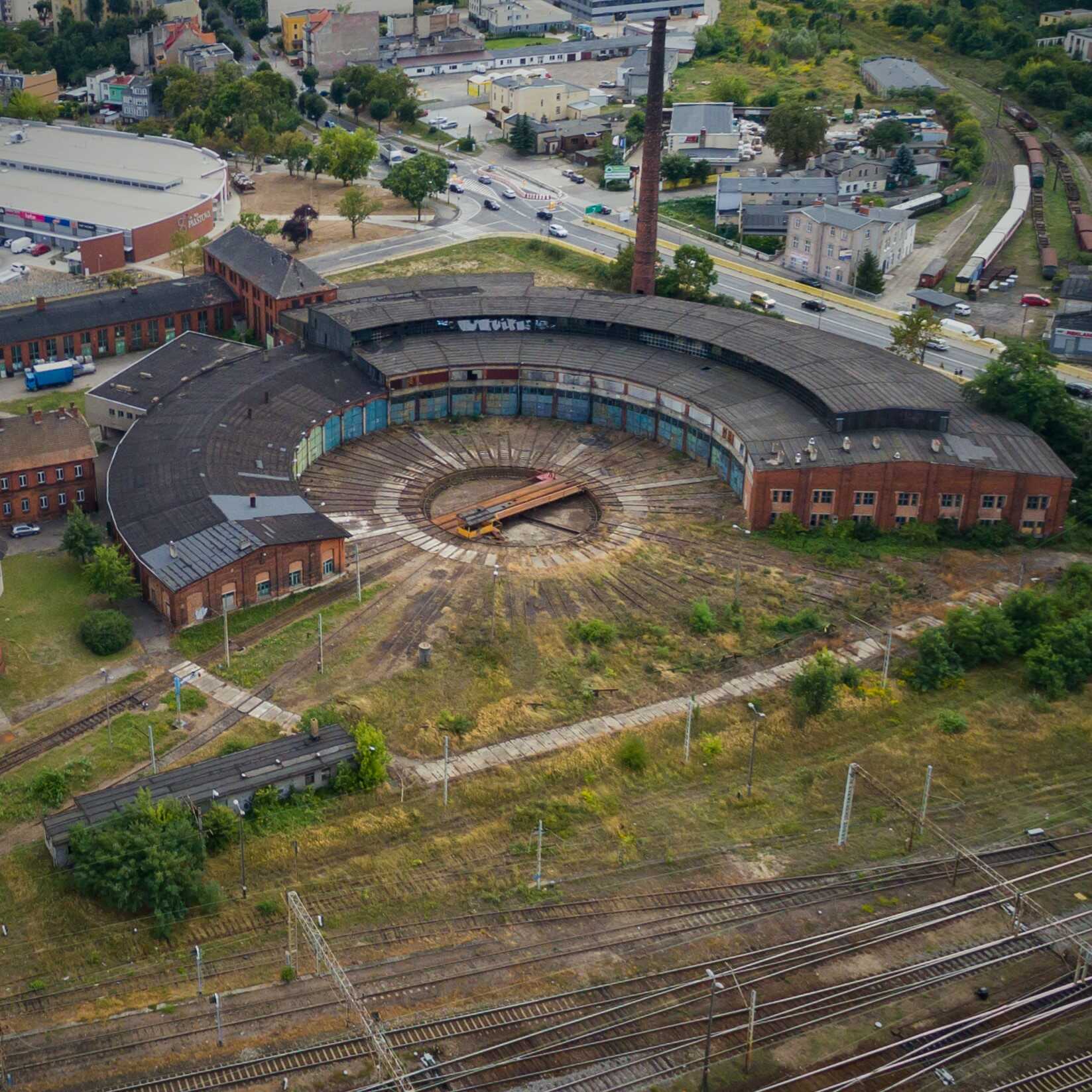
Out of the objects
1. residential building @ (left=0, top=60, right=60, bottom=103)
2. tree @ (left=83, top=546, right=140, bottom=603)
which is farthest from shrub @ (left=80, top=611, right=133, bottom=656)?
residential building @ (left=0, top=60, right=60, bottom=103)

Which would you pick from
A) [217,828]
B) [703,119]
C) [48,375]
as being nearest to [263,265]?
[48,375]

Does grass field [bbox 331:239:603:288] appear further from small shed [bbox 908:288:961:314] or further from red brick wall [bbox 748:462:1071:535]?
red brick wall [bbox 748:462:1071:535]

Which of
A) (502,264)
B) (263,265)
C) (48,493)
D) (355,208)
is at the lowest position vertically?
(48,493)

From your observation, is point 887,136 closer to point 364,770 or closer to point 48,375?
point 48,375

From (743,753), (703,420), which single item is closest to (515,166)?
(703,420)

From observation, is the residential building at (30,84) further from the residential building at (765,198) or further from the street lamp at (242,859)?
the street lamp at (242,859)

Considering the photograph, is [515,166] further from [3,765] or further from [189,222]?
[3,765]
